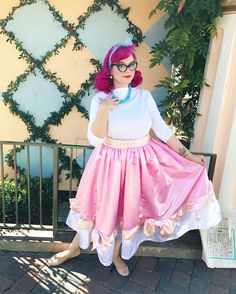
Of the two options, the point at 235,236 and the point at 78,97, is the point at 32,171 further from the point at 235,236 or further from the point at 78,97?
the point at 235,236

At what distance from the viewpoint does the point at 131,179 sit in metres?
2.45

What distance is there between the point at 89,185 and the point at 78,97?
1479mm

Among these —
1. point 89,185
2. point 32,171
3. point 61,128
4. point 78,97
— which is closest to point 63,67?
point 78,97

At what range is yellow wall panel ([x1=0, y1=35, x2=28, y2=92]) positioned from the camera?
3586 mm

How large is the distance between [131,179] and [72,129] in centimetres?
164

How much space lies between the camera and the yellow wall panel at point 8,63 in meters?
3.59

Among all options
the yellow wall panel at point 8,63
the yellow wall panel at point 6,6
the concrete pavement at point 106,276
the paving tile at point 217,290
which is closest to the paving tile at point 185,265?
the concrete pavement at point 106,276

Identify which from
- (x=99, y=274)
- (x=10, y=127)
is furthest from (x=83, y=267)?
(x=10, y=127)

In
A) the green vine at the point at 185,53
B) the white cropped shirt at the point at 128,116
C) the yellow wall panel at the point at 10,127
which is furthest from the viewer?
the yellow wall panel at the point at 10,127

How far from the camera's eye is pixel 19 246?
3055 millimetres

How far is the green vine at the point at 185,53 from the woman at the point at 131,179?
710 mm

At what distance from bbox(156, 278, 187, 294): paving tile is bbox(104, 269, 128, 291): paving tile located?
10.7 inches

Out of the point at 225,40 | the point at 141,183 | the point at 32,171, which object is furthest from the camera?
the point at 32,171

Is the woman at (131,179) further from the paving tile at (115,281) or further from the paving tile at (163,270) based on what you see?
the paving tile at (163,270)
